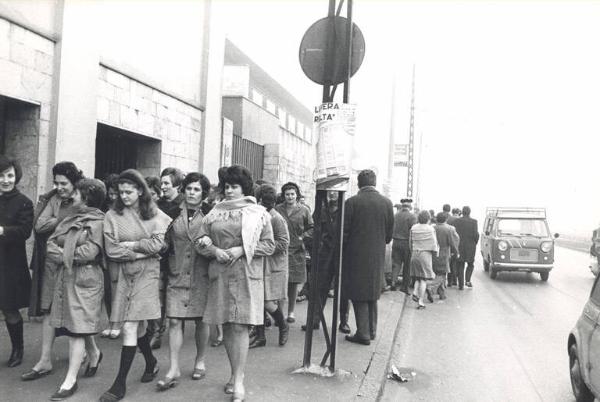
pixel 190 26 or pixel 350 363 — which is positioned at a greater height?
pixel 190 26

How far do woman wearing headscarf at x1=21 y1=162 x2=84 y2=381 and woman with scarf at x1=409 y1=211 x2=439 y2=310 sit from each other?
604 centimetres

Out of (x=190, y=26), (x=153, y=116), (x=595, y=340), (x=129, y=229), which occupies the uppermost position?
(x=190, y=26)

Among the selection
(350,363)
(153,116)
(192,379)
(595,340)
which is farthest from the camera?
(153,116)

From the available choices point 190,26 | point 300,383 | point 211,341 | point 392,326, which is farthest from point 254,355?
point 190,26

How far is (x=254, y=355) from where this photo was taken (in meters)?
5.21

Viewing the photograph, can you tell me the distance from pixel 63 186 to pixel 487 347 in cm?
522

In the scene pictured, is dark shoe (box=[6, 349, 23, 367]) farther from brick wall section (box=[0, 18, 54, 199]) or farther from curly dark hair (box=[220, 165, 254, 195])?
curly dark hair (box=[220, 165, 254, 195])

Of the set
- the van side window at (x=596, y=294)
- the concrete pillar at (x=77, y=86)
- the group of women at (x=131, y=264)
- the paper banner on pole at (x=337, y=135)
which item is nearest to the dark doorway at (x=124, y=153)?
the concrete pillar at (x=77, y=86)

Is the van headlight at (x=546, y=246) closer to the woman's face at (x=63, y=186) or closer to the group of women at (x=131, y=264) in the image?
the group of women at (x=131, y=264)

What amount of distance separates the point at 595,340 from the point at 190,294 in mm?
3125

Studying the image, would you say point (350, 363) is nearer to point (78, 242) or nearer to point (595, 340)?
point (595, 340)

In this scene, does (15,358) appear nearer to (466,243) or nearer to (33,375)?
(33,375)

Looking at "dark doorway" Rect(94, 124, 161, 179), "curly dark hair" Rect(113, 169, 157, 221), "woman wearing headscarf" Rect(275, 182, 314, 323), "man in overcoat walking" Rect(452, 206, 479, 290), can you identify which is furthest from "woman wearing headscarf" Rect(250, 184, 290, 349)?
"man in overcoat walking" Rect(452, 206, 479, 290)

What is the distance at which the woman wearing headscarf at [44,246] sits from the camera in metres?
4.18
